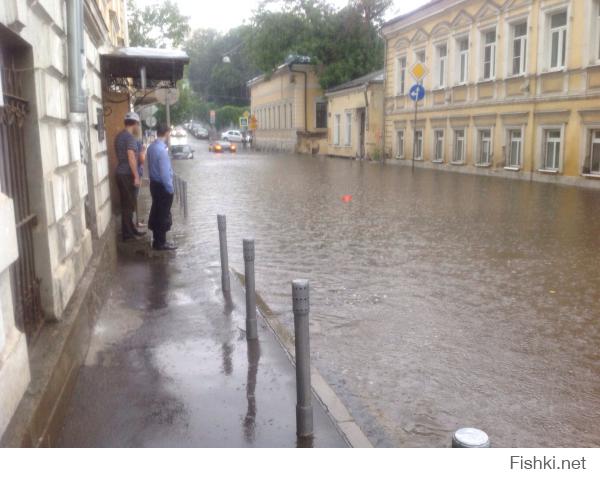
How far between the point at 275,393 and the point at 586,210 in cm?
1149

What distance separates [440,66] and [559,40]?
8431 millimetres

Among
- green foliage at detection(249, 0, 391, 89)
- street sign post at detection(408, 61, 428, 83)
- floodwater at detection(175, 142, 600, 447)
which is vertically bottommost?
floodwater at detection(175, 142, 600, 447)

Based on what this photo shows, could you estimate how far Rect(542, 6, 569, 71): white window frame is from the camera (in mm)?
20062

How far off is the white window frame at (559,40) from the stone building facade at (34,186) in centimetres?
1718

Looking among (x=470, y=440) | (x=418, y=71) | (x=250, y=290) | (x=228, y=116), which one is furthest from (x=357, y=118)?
(x=228, y=116)

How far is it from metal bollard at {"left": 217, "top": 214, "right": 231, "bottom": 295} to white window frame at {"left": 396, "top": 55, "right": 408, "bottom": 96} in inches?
1047

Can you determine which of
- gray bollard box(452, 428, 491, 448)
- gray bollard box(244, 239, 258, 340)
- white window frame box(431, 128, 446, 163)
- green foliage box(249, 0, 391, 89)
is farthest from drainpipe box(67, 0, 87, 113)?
green foliage box(249, 0, 391, 89)

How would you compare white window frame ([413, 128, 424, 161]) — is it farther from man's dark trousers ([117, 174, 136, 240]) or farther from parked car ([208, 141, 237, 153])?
parked car ([208, 141, 237, 153])

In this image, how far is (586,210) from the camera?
14.0 m

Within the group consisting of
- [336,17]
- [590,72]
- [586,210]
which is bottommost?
[586,210]

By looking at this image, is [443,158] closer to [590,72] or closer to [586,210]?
[590,72]

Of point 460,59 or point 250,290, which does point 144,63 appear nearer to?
point 250,290

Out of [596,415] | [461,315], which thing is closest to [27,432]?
[596,415]

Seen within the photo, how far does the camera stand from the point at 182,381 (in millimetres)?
4621
